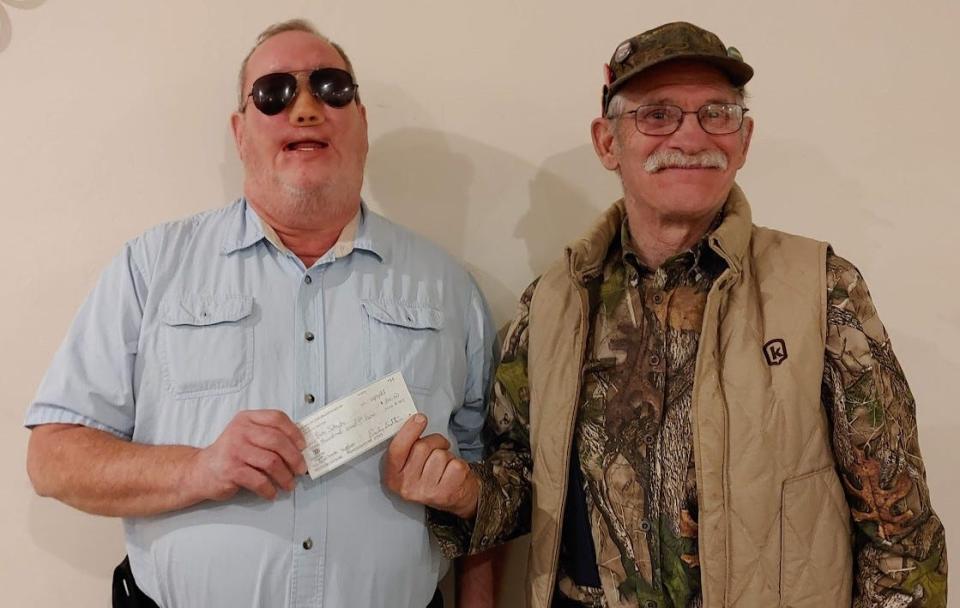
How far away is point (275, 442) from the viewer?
1231 millimetres

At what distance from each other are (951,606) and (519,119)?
5.13 feet

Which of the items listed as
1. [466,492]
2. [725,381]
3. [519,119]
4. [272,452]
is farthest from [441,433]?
Answer: [519,119]

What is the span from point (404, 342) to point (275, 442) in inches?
13.1

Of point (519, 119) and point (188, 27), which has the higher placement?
point (188, 27)

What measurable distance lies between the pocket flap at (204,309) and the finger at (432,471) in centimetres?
45

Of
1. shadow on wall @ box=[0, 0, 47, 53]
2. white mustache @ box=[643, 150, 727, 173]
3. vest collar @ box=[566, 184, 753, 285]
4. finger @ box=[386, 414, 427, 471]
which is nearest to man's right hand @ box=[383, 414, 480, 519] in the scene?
finger @ box=[386, 414, 427, 471]

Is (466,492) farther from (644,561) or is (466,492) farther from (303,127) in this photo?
(303,127)

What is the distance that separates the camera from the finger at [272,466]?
48.2 inches

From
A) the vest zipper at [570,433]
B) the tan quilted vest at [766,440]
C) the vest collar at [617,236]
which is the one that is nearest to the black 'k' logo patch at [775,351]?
the tan quilted vest at [766,440]

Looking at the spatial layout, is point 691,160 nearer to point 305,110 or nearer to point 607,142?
point 607,142

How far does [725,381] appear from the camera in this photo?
4.08 feet

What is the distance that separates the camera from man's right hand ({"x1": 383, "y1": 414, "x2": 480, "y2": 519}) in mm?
1314

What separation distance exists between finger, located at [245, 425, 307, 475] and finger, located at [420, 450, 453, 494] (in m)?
0.23

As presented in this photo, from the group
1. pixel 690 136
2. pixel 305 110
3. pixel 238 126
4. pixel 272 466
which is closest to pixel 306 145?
pixel 305 110
